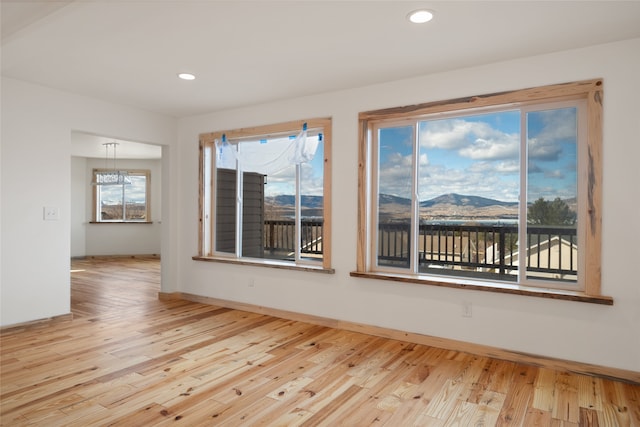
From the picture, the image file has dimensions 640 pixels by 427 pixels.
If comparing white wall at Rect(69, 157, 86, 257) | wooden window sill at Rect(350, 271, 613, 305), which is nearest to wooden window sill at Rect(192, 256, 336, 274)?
wooden window sill at Rect(350, 271, 613, 305)

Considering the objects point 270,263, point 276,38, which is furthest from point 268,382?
point 276,38

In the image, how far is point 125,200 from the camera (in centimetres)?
991

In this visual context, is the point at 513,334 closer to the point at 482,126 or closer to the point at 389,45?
the point at 482,126

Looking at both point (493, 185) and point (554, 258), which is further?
point (493, 185)

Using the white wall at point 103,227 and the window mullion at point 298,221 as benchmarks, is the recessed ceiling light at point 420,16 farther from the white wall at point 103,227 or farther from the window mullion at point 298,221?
the white wall at point 103,227

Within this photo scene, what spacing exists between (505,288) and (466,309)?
38 cm

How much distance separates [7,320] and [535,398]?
179 inches

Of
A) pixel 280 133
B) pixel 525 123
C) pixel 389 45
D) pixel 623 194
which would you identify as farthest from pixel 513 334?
pixel 280 133

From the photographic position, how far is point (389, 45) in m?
2.92

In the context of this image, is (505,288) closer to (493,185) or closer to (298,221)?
(493,185)

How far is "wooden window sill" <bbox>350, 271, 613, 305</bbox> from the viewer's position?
2.87 meters

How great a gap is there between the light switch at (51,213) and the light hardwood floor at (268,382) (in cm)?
110

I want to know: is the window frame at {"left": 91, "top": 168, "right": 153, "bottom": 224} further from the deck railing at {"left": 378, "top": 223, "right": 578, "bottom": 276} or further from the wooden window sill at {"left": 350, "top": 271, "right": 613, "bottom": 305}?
the wooden window sill at {"left": 350, "top": 271, "right": 613, "bottom": 305}

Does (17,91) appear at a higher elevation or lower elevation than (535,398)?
higher
